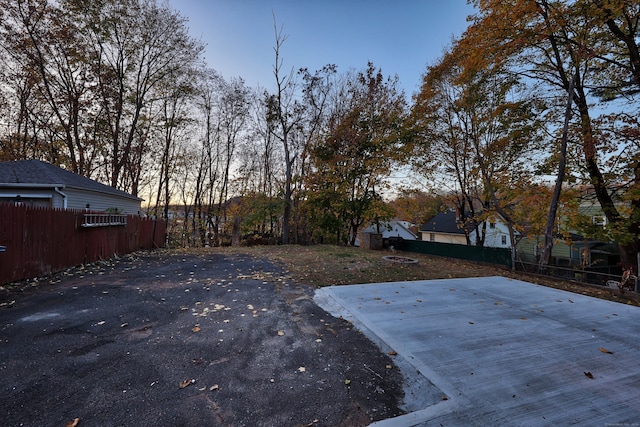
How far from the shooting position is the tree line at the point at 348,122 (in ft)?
26.3

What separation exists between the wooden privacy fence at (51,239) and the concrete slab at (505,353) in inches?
217

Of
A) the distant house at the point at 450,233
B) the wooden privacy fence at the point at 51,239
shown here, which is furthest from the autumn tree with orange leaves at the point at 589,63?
the distant house at the point at 450,233

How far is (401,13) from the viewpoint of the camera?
8422mm

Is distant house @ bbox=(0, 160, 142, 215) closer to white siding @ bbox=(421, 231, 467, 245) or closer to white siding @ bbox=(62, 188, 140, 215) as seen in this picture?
white siding @ bbox=(62, 188, 140, 215)

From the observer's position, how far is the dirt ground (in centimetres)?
182

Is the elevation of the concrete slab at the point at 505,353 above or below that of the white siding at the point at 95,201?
below

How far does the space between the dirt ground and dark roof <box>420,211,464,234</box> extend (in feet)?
78.9

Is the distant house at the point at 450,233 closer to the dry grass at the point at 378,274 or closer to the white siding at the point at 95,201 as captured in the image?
the dry grass at the point at 378,274

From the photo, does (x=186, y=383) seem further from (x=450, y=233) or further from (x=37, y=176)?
(x=450, y=233)

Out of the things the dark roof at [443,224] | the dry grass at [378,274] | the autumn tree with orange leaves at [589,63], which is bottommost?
the dry grass at [378,274]

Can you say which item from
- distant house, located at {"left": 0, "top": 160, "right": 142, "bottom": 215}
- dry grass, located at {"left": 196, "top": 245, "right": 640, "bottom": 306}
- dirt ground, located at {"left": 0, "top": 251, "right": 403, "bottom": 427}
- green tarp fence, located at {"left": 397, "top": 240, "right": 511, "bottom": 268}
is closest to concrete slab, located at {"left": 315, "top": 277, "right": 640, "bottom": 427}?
dirt ground, located at {"left": 0, "top": 251, "right": 403, "bottom": 427}

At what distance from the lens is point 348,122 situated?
46.6ft

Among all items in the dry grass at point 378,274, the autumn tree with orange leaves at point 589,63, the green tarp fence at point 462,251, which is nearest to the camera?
the dry grass at point 378,274

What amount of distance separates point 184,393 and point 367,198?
1300 centimetres
